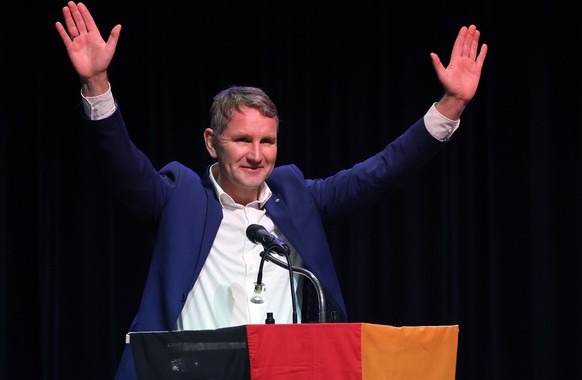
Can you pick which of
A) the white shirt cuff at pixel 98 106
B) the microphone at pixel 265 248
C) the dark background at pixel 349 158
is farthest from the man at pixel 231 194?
the dark background at pixel 349 158

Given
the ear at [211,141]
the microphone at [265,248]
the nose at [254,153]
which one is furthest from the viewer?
the ear at [211,141]

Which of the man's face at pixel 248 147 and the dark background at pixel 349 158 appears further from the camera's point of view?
the dark background at pixel 349 158

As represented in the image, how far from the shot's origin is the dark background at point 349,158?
416 cm

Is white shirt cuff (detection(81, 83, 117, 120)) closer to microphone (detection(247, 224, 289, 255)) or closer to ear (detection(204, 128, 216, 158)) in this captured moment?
ear (detection(204, 128, 216, 158))

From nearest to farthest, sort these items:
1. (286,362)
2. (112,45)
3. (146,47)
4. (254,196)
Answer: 1. (286,362)
2. (112,45)
3. (254,196)
4. (146,47)

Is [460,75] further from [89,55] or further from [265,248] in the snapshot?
[89,55]

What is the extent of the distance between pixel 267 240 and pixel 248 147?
50 centimetres

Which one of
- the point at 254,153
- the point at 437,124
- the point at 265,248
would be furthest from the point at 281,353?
the point at 437,124

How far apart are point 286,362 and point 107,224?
104 inches

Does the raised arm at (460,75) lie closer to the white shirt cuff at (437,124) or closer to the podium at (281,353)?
the white shirt cuff at (437,124)

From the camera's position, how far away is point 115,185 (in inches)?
98.3

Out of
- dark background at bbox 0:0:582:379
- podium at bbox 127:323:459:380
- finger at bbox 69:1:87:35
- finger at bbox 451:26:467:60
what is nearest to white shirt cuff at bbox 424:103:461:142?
finger at bbox 451:26:467:60

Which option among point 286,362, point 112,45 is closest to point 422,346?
point 286,362

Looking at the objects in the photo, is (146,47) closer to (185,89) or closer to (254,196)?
(185,89)
